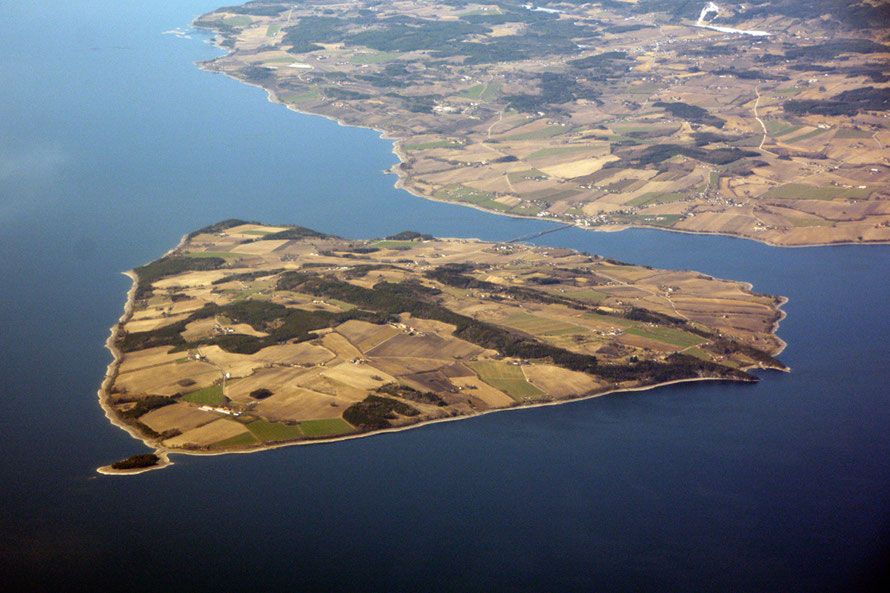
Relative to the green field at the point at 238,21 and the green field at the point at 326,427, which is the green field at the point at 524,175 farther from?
the green field at the point at 238,21

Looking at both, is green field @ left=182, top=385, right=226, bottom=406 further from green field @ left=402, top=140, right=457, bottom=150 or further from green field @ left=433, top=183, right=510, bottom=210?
green field @ left=402, top=140, right=457, bottom=150

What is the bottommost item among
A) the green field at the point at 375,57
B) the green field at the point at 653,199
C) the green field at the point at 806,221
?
the green field at the point at 806,221

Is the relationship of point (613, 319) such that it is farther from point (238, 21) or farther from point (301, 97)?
point (238, 21)

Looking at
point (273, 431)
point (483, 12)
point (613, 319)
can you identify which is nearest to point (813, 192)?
point (613, 319)

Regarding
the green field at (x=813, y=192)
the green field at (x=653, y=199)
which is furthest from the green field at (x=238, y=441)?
the green field at (x=813, y=192)

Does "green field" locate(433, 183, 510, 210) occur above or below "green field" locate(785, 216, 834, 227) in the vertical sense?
above

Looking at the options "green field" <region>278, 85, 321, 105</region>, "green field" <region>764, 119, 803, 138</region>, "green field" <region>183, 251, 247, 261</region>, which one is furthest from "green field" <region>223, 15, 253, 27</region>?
"green field" <region>183, 251, 247, 261</region>

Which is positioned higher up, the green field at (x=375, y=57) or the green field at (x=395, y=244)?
the green field at (x=375, y=57)

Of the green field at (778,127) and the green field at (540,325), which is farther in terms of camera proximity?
the green field at (778,127)
